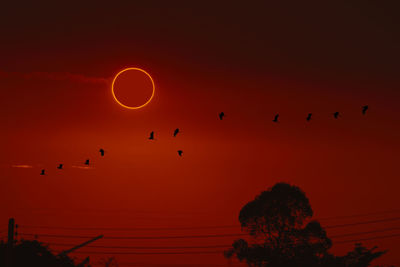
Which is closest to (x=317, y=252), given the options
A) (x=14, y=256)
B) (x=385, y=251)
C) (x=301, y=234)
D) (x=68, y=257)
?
(x=301, y=234)

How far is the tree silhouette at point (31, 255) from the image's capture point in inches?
2125

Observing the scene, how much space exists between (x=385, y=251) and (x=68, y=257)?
29779 mm

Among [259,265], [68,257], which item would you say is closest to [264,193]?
[259,265]

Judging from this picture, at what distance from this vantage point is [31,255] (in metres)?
54.2

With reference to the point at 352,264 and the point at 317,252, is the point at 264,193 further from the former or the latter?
the point at 352,264

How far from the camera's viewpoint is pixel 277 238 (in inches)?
2494

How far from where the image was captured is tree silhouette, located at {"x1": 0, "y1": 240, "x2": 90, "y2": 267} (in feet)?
177

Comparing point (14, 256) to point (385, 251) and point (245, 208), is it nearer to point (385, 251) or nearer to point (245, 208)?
point (245, 208)

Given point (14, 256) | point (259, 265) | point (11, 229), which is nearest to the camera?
point (11, 229)

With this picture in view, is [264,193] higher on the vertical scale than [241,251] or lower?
higher

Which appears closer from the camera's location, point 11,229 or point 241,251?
point 11,229

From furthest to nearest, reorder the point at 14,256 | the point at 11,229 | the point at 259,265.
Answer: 1. the point at 259,265
2. the point at 14,256
3. the point at 11,229

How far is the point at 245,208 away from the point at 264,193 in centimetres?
254

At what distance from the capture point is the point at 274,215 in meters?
63.2
